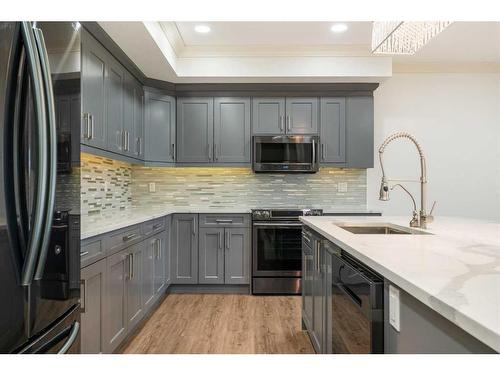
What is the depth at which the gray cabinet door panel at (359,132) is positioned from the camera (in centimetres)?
386

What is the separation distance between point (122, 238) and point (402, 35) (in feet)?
7.07

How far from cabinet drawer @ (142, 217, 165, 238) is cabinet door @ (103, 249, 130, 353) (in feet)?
1.41

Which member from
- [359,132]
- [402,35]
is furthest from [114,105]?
[359,132]

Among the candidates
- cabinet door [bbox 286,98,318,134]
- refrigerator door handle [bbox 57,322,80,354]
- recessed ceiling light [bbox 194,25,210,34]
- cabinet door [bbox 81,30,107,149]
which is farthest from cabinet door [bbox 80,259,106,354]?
cabinet door [bbox 286,98,318,134]

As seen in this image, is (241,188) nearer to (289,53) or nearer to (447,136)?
(289,53)

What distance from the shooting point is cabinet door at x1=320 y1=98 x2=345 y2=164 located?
3871mm

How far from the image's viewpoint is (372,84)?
3.79 meters

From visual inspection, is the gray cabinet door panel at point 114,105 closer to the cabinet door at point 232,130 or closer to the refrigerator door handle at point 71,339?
the cabinet door at point 232,130

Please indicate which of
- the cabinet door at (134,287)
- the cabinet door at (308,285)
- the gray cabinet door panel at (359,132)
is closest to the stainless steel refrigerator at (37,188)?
the cabinet door at (134,287)

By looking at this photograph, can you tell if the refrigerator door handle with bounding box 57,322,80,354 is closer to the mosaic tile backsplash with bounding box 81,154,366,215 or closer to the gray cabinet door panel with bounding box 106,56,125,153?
the gray cabinet door panel with bounding box 106,56,125,153

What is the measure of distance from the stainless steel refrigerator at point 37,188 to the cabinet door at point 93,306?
605 millimetres

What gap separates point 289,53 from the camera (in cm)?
358

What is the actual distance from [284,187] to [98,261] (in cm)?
266
